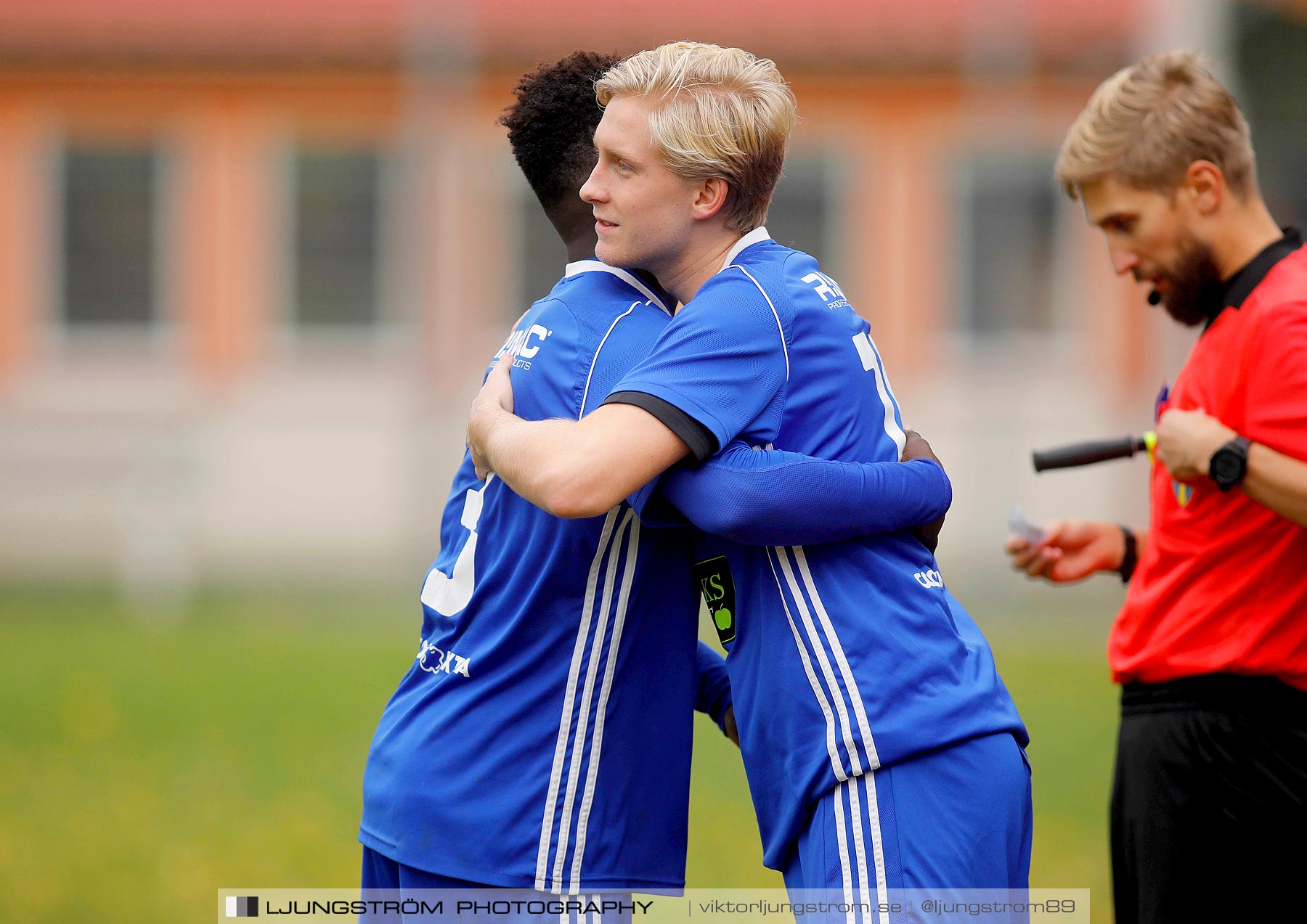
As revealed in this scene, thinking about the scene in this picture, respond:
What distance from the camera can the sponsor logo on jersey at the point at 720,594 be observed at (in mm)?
2768

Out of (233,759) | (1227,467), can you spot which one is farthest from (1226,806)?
(233,759)

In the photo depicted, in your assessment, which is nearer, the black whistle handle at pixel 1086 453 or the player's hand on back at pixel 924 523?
the player's hand on back at pixel 924 523

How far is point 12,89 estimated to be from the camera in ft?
62.5

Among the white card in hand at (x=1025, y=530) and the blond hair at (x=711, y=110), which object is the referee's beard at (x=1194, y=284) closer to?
the white card in hand at (x=1025, y=530)

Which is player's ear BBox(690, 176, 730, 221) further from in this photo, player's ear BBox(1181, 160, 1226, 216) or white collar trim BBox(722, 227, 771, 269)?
player's ear BBox(1181, 160, 1226, 216)

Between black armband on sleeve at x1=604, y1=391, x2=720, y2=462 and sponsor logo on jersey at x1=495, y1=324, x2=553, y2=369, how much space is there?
0.99 feet

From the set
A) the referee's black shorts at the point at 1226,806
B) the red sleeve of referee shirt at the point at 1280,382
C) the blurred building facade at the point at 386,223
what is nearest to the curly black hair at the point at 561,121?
the red sleeve of referee shirt at the point at 1280,382

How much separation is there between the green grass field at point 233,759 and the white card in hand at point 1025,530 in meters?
2.28

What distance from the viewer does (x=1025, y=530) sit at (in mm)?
3869

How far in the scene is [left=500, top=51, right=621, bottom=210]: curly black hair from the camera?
3.00 meters

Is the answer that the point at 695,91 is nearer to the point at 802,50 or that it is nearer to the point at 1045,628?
the point at 1045,628

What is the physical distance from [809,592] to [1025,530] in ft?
4.65

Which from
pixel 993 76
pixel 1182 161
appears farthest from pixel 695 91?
pixel 993 76

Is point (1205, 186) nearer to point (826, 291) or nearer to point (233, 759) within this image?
point (826, 291)
